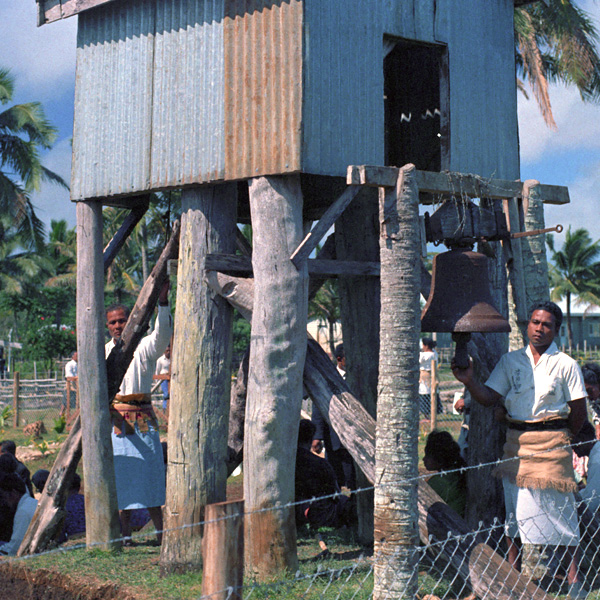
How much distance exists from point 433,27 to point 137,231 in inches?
1044

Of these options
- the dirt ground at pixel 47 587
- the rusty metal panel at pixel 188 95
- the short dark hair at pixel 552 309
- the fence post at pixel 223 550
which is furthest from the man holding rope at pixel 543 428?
the dirt ground at pixel 47 587

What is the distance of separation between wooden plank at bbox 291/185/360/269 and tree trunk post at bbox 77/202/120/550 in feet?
7.79

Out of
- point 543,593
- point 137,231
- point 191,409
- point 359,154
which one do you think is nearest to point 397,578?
point 543,593

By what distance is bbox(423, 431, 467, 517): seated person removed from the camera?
23.6ft

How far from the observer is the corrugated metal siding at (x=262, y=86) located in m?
5.99

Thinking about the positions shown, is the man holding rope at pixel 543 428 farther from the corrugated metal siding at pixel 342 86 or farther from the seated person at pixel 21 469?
the seated person at pixel 21 469

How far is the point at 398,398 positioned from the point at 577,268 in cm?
4367

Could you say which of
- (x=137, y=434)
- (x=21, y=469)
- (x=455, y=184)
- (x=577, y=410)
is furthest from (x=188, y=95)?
(x=21, y=469)

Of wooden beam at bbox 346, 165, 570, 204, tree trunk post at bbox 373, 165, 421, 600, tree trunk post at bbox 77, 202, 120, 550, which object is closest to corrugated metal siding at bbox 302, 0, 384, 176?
wooden beam at bbox 346, 165, 570, 204

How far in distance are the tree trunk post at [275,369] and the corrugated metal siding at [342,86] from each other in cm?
35

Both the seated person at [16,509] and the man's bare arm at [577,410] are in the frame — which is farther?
the seated person at [16,509]

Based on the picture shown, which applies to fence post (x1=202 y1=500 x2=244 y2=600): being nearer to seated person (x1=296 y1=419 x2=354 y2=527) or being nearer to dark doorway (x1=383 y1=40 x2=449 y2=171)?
seated person (x1=296 y1=419 x2=354 y2=527)

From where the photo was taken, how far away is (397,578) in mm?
4902

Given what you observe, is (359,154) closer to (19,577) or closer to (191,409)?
(191,409)
